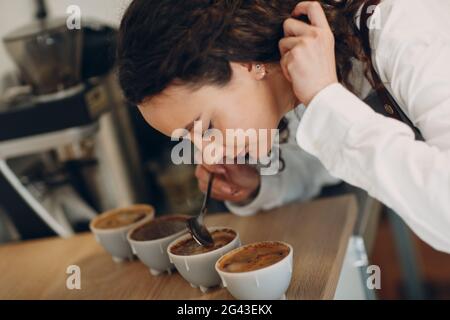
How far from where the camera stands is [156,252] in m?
0.81

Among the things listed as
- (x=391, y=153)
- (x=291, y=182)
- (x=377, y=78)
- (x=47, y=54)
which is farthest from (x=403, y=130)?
(x=47, y=54)

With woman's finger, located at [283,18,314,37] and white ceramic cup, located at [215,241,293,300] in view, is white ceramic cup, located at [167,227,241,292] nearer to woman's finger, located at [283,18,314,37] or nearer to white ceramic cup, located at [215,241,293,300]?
white ceramic cup, located at [215,241,293,300]

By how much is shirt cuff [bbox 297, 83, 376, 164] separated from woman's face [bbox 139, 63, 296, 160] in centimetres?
10

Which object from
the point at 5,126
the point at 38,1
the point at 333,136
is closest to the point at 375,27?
the point at 333,136

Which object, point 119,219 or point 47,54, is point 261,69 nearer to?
point 119,219

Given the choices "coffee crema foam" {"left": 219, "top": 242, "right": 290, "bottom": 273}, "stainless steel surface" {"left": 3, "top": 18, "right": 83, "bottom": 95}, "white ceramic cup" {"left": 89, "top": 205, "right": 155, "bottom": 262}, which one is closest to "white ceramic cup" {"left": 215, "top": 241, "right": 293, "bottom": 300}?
"coffee crema foam" {"left": 219, "top": 242, "right": 290, "bottom": 273}

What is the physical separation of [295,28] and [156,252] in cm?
32

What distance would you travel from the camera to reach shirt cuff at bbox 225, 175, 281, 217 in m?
0.96

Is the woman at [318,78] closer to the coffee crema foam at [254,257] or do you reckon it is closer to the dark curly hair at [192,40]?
the dark curly hair at [192,40]

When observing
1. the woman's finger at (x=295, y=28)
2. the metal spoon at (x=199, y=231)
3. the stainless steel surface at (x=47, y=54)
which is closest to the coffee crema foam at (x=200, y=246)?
the metal spoon at (x=199, y=231)

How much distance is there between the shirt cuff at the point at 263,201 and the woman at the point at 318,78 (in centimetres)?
17

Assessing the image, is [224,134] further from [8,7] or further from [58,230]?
[8,7]

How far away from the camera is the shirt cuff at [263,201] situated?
96cm

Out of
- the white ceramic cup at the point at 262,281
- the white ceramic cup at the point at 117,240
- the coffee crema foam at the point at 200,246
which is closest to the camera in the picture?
the white ceramic cup at the point at 262,281
